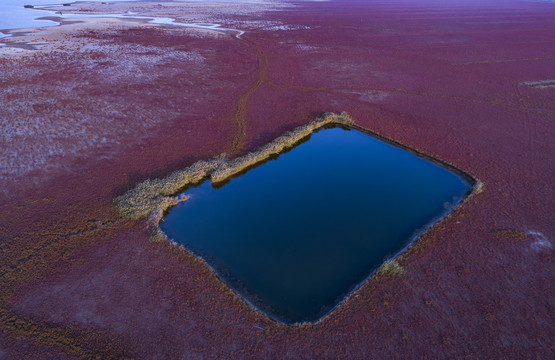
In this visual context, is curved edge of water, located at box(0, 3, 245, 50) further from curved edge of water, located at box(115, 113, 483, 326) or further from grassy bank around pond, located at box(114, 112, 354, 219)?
grassy bank around pond, located at box(114, 112, 354, 219)

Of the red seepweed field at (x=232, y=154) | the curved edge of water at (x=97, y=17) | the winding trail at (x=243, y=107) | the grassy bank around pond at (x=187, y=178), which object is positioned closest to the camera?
the red seepweed field at (x=232, y=154)

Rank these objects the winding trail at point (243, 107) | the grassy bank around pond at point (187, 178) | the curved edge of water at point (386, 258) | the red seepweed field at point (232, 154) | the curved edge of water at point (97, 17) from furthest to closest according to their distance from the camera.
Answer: the curved edge of water at point (97, 17) → the winding trail at point (243, 107) → the grassy bank around pond at point (187, 178) → the curved edge of water at point (386, 258) → the red seepweed field at point (232, 154)

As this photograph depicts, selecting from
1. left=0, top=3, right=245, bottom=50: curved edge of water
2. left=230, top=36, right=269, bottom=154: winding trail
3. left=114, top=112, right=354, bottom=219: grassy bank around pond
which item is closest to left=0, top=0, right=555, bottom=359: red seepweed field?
left=230, top=36, right=269, bottom=154: winding trail

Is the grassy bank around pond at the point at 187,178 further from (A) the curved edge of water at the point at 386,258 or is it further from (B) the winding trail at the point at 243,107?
(B) the winding trail at the point at 243,107

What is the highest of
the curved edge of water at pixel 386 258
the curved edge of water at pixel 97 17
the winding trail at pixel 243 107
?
the curved edge of water at pixel 97 17

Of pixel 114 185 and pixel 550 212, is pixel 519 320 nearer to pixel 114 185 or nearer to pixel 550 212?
pixel 550 212

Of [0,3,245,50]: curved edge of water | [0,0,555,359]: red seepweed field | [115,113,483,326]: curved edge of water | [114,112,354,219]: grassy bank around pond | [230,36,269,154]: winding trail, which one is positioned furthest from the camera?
[0,3,245,50]: curved edge of water

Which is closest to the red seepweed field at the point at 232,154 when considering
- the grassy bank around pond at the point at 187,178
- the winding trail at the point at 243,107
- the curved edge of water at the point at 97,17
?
the winding trail at the point at 243,107

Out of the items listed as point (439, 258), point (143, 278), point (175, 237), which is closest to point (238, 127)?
point (175, 237)

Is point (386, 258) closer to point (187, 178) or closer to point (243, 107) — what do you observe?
point (187, 178)
